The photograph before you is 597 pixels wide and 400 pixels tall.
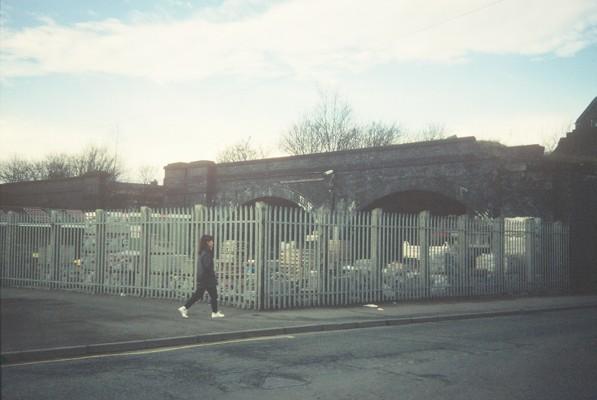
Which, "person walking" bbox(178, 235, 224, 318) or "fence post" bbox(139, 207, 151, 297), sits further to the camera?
"fence post" bbox(139, 207, 151, 297)

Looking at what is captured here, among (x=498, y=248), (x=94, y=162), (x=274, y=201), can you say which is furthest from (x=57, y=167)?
(x=498, y=248)

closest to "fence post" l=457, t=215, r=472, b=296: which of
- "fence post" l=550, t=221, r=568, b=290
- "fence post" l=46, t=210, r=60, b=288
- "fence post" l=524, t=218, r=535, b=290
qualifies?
"fence post" l=524, t=218, r=535, b=290

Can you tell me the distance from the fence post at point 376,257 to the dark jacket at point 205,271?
16.1 ft

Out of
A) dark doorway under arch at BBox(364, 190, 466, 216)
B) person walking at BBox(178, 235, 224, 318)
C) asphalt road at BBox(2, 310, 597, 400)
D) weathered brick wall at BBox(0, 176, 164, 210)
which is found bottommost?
asphalt road at BBox(2, 310, 597, 400)

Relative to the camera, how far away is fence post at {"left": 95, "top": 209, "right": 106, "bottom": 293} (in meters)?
16.2

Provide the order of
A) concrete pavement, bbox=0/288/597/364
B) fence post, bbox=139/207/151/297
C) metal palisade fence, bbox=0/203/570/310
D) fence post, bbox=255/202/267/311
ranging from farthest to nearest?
1. fence post, bbox=139/207/151/297
2. metal palisade fence, bbox=0/203/570/310
3. fence post, bbox=255/202/267/311
4. concrete pavement, bbox=0/288/597/364

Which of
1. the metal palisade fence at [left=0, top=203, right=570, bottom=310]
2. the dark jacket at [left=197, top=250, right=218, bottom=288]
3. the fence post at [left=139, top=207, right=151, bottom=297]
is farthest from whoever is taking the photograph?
the fence post at [left=139, top=207, right=151, bottom=297]

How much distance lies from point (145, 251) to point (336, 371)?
371 inches

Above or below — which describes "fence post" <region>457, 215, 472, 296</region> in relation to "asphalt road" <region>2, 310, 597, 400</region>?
above

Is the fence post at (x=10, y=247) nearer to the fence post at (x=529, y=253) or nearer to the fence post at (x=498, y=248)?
A: the fence post at (x=498, y=248)

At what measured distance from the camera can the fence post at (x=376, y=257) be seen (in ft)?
50.8

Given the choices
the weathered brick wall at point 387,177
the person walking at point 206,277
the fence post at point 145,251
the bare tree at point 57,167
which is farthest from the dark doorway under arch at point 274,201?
the bare tree at point 57,167

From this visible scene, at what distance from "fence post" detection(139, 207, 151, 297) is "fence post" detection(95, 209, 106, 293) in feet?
4.53

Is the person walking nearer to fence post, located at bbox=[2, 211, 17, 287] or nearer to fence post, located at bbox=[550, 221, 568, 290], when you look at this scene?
fence post, located at bbox=[2, 211, 17, 287]
